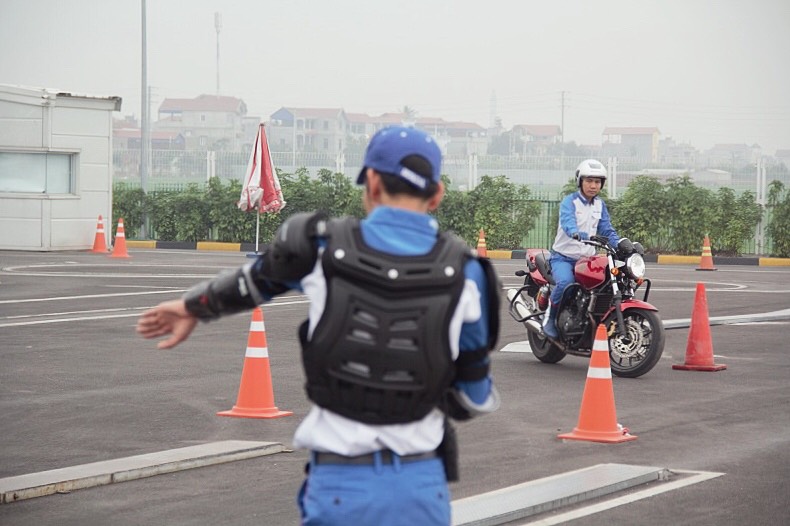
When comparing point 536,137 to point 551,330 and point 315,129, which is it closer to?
point 315,129

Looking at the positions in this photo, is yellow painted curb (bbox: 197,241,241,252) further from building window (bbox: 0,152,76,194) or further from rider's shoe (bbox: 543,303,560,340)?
rider's shoe (bbox: 543,303,560,340)

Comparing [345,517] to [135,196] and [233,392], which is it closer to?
[233,392]

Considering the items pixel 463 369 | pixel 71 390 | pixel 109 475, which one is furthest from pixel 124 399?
pixel 463 369

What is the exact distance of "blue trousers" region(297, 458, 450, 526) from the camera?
148 inches

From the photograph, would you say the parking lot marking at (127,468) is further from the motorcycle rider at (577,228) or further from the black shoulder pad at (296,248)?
the motorcycle rider at (577,228)

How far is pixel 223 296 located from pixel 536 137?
11957 cm

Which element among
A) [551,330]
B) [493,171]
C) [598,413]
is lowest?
[598,413]

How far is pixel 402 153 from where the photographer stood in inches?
156

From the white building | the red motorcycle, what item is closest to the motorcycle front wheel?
the red motorcycle

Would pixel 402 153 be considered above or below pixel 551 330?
above

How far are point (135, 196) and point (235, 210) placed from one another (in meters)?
3.09

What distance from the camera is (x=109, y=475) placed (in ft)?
26.7

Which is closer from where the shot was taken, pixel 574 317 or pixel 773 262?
pixel 574 317

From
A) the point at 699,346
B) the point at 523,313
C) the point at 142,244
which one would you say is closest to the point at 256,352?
the point at 523,313
